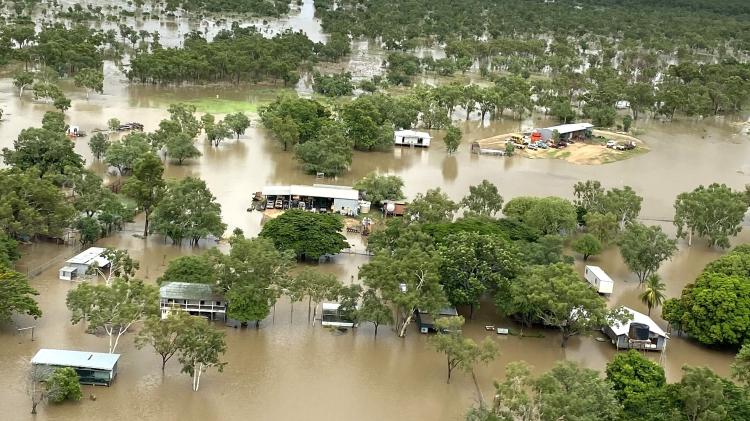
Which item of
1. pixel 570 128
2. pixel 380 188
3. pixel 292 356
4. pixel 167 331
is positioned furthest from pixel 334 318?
pixel 570 128

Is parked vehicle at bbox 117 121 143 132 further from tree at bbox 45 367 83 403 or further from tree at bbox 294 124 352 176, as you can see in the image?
tree at bbox 45 367 83 403

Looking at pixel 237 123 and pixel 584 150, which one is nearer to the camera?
pixel 237 123

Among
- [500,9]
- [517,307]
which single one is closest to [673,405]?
[517,307]

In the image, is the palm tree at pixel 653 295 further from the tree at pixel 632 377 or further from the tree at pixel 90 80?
the tree at pixel 90 80

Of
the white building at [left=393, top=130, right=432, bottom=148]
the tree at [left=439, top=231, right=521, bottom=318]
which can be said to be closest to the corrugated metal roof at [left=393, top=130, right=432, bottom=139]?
the white building at [left=393, top=130, right=432, bottom=148]

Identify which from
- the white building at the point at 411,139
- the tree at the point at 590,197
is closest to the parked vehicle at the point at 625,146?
the white building at the point at 411,139

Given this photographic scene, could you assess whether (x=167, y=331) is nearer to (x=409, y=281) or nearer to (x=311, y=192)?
(x=409, y=281)

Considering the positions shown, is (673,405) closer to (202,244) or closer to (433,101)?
(202,244)
